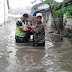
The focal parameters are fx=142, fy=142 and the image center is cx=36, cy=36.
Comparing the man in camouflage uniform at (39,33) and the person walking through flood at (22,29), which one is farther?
the person walking through flood at (22,29)

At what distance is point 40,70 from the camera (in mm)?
3713

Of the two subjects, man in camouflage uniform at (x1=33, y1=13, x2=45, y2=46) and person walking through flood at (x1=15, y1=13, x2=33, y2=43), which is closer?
man in camouflage uniform at (x1=33, y1=13, x2=45, y2=46)

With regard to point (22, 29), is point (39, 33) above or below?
below

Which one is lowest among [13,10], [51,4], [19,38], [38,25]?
[19,38]

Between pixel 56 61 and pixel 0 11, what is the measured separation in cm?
1495

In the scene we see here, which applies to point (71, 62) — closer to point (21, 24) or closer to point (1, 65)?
point (1, 65)

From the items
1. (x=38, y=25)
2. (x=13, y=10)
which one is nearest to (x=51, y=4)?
(x=38, y=25)

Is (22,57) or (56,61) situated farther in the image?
(22,57)

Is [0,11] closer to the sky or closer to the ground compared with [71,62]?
closer to the sky

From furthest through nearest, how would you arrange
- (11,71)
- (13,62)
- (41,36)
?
(41,36), (13,62), (11,71)

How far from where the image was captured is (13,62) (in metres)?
4.26

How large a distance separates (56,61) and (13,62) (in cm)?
134

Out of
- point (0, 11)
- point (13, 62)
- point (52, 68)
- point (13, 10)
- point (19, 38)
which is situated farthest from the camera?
point (13, 10)

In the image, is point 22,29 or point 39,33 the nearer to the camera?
point 39,33
